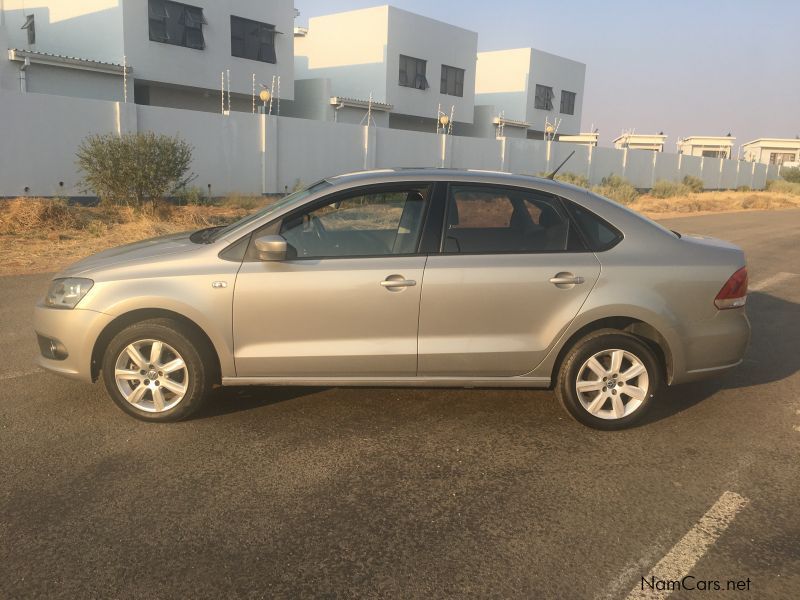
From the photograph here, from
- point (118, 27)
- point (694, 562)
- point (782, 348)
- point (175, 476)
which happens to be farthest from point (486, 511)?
point (118, 27)

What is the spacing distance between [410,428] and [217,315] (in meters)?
1.45

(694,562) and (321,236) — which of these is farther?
(321,236)

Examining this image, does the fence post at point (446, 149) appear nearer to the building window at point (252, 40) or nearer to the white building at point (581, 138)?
the building window at point (252, 40)

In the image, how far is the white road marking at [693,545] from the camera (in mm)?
2926

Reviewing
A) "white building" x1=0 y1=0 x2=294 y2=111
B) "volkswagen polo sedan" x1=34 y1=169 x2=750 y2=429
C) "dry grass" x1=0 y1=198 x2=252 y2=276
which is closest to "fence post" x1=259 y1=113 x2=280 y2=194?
"white building" x1=0 y1=0 x2=294 y2=111

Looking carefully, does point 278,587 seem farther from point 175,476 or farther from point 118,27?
point 118,27

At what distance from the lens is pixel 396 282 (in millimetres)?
4344

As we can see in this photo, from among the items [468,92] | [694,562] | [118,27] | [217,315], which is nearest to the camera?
[694,562]

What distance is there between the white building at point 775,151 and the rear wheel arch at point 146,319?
94000mm

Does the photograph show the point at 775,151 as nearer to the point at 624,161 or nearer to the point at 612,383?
the point at 624,161

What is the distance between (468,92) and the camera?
40.8m

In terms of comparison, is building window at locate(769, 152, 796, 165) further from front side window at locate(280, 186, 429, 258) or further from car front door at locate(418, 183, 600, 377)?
front side window at locate(280, 186, 429, 258)

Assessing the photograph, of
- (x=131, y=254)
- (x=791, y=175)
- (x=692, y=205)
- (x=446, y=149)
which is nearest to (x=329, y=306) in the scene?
(x=131, y=254)

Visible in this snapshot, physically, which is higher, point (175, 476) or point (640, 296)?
point (640, 296)
